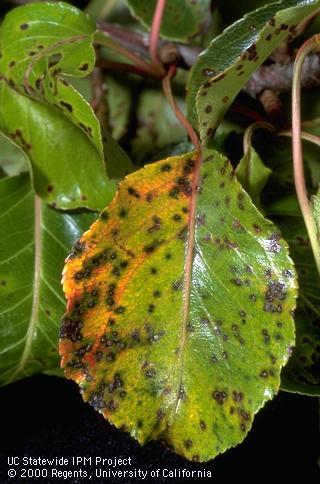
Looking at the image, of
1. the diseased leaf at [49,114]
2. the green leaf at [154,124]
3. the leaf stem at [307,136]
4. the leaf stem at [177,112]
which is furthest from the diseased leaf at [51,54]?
the green leaf at [154,124]

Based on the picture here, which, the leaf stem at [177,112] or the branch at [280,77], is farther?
the branch at [280,77]

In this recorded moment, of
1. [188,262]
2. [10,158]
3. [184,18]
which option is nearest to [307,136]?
[188,262]

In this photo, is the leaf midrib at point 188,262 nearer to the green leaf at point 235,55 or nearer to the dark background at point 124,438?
the green leaf at point 235,55

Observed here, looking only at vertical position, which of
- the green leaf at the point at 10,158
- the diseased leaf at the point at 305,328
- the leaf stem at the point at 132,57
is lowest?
the diseased leaf at the point at 305,328

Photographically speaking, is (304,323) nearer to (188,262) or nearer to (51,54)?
(188,262)

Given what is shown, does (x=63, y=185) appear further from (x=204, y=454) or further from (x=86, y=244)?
(x=204, y=454)

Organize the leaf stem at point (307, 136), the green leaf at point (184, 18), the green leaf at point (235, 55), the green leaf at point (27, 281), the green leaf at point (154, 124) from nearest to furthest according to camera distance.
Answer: the green leaf at point (235, 55) → the leaf stem at point (307, 136) → the green leaf at point (27, 281) → the green leaf at point (184, 18) → the green leaf at point (154, 124)

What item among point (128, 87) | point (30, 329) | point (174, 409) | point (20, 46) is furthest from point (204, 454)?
point (128, 87)
